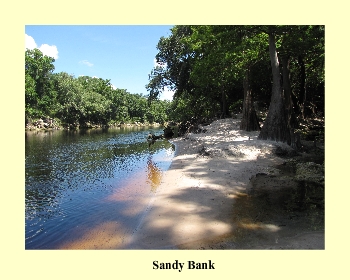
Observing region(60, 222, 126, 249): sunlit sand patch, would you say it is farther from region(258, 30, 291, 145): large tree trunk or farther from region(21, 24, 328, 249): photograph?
region(258, 30, 291, 145): large tree trunk

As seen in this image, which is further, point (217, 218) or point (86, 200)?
point (86, 200)

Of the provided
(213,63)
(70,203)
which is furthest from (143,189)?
(213,63)

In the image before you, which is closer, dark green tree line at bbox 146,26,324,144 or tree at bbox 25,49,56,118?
dark green tree line at bbox 146,26,324,144

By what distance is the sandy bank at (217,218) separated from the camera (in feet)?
23.1

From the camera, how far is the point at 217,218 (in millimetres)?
8539

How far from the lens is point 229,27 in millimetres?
18797

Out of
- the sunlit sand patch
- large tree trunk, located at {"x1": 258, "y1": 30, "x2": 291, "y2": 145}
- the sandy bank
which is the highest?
large tree trunk, located at {"x1": 258, "y1": 30, "x2": 291, "y2": 145}

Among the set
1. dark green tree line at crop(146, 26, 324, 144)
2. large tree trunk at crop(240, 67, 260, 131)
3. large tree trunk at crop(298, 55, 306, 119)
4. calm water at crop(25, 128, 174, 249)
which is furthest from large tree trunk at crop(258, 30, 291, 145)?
large tree trunk at crop(298, 55, 306, 119)

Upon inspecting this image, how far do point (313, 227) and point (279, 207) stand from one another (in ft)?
5.63

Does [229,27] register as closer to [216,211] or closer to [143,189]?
[143,189]

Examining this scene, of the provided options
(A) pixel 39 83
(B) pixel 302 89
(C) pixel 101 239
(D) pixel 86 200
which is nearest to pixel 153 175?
(D) pixel 86 200

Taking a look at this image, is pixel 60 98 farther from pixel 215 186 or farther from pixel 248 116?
pixel 215 186

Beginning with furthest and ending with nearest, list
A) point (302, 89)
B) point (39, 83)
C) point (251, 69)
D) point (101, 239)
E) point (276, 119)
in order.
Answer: point (39, 83)
point (251, 69)
point (302, 89)
point (276, 119)
point (101, 239)

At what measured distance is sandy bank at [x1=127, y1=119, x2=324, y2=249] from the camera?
703 centimetres
